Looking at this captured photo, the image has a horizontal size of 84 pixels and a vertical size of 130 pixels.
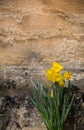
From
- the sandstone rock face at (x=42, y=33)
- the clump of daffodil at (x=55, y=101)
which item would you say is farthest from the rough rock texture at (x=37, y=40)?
the clump of daffodil at (x=55, y=101)

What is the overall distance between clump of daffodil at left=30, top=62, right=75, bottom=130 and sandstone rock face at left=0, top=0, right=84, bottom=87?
505 millimetres

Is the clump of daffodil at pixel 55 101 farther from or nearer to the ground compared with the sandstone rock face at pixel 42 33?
nearer to the ground

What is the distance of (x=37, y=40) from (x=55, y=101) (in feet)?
2.95

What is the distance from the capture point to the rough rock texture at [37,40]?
4.49m

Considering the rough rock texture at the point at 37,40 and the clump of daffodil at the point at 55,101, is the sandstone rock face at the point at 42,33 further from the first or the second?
the clump of daffodil at the point at 55,101

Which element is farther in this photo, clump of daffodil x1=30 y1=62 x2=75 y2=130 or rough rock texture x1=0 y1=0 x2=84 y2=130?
rough rock texture x1=0 y1=0 x2=84 y2=130

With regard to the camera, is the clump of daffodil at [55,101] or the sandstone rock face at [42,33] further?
the sandstone rock face at [42,33]

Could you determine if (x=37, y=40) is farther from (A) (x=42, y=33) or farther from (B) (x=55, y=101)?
(B) (x=55, y=101)

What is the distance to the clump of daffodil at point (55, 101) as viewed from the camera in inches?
154

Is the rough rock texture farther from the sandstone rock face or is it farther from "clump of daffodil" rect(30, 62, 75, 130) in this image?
"clump of daffodil" rect(30, 62, 75, 130)

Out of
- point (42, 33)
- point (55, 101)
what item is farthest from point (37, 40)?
point (55, 101)

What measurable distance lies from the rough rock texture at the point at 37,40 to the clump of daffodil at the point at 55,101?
1.50 feet

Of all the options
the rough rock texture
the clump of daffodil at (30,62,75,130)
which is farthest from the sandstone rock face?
the clump of daffodil at (30,62,75,130)

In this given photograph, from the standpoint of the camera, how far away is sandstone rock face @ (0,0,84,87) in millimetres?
4488
